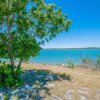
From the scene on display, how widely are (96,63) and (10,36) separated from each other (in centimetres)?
2492

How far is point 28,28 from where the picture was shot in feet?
74.0

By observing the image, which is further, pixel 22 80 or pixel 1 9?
pixel 22 80

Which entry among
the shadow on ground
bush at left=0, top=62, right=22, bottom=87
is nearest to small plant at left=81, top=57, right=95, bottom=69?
the shadow on ground

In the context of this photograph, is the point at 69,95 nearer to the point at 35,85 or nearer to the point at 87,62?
the point at 35,85

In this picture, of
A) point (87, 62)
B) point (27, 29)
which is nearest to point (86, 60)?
point (87, 62)

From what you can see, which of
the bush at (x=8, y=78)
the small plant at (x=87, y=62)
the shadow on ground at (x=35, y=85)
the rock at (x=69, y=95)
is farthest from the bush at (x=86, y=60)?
the rock at (x=69, y=95)

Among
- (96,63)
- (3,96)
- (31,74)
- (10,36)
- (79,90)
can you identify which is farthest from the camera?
(96,63)

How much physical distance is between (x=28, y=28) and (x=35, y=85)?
15.6 ft

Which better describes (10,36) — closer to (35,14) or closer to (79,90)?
(35,14)

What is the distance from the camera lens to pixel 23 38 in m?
22.3

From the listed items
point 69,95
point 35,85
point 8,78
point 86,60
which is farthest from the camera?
Result: point 86,60

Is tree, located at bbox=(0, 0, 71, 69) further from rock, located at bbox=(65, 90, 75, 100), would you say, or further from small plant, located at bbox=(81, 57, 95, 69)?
small plant, located at bbox=(81, 57, 95, 69)

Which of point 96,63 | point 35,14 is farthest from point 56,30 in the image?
point 96,63

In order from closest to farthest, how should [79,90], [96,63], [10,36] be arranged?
[79,90] < [10,36] < [96,63]
